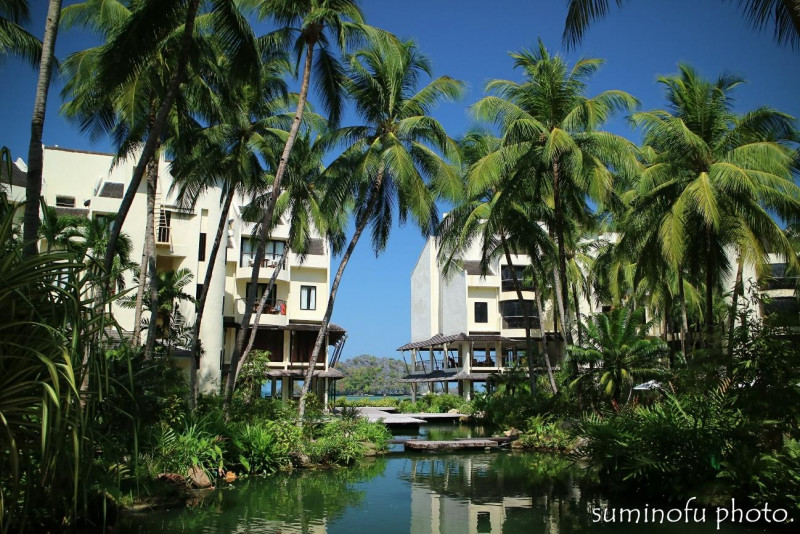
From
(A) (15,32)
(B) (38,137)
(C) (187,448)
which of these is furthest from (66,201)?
(B) (38,137)

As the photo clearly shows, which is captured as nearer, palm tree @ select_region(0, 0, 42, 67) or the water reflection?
the water reflection

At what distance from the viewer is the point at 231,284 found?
3847cm

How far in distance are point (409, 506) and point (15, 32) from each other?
14965 millimetres

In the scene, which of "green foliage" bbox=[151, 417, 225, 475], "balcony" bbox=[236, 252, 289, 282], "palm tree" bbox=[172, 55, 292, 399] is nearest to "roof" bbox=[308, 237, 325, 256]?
"balcony" bbox=[236, 252, 289, 282]

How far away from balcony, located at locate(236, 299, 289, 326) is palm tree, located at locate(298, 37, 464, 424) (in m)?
15.2

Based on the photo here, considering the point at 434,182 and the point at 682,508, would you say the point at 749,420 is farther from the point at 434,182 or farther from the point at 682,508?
the point at 434,182

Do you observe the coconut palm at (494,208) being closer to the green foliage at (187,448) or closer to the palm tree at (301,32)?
the palm tree at (301,32)

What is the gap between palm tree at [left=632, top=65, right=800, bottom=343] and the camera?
20.0 meters

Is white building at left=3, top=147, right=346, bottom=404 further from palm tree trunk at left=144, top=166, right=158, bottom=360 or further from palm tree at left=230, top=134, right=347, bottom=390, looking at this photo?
palm tree trunk at left=144, top=166, right=158, bottom=360

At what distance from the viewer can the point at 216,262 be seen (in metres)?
31.5

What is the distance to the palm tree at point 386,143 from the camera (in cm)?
2214

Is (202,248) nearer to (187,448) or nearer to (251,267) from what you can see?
(251,267)

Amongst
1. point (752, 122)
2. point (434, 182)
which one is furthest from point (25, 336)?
point (752, 122)

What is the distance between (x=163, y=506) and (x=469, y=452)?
13.2 metres
